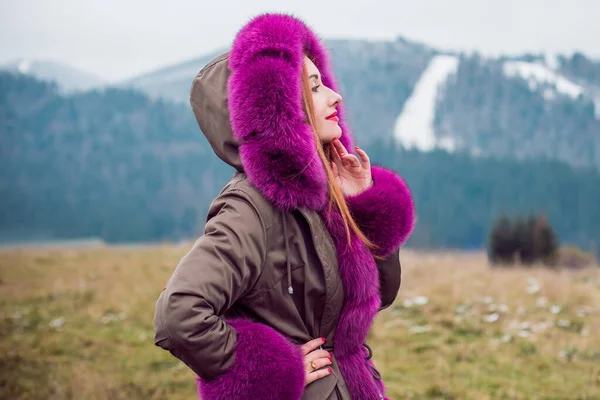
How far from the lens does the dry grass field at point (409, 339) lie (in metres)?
4.45

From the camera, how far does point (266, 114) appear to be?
5.27 feet

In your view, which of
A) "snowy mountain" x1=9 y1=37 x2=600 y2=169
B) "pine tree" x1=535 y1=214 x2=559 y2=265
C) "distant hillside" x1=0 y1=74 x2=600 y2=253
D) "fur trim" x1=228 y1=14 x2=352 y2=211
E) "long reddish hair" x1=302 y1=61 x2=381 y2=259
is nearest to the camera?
"fur trim" x1=228 y1=14 x2=352 y2=211

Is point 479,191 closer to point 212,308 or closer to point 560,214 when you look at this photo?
point 560,214

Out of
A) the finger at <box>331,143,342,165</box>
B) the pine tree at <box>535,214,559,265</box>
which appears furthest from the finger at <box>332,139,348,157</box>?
the pine tree at <box>535,214,559,265</box>

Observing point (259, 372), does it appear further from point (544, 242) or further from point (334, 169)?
point (544, 242)

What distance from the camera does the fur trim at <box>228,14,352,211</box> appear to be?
1605mm

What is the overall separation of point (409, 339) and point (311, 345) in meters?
4.14

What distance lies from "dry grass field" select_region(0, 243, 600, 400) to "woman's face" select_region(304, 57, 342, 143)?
113 inches

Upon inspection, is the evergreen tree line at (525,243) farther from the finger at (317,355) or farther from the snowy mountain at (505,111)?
the finger at (317,355)

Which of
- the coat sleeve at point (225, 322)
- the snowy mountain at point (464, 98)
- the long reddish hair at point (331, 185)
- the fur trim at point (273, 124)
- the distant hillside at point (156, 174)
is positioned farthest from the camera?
the snowy mountain at point (464, 98)

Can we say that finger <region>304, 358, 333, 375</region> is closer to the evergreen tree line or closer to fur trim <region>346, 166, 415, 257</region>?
fur trim <region>346, 166, 415, 257</region>

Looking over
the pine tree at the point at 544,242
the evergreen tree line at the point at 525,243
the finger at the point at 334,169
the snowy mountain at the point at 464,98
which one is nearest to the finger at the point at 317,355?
the finger at the point at 334,169

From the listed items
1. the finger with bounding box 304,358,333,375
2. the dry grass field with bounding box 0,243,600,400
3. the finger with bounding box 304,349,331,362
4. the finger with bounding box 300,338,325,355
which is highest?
the finger with bounding box 300,338,325,355

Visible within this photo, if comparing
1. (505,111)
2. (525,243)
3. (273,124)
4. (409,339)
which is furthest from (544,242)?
(505,111)
